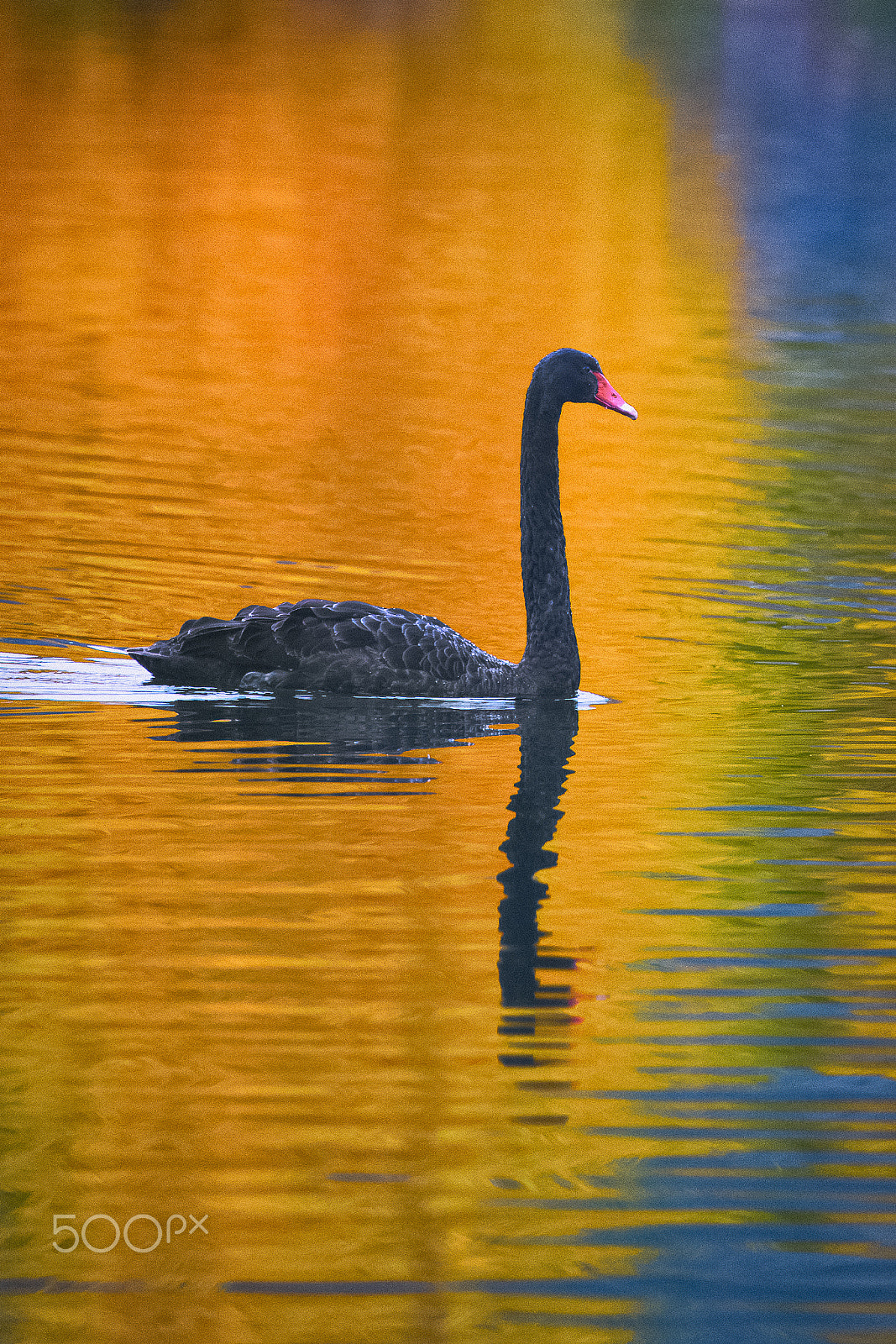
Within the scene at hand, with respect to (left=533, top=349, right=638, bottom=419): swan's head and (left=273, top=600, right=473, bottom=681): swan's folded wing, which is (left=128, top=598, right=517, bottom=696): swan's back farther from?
(left=533, top=349, right=638, bottom=419): swan's head

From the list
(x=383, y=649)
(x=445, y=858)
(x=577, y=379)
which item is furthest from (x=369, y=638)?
(x=445, y=858)

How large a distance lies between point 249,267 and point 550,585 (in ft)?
58.5

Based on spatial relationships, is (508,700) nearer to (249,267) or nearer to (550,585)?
(550,585)

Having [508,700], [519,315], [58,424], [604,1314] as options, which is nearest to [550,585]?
[508,700]

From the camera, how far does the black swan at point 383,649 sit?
28.3 ft

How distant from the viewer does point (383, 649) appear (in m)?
8.60

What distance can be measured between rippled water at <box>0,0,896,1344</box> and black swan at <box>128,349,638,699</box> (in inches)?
6.0

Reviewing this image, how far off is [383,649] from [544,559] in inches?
43.1

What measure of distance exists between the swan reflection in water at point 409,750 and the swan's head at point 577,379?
140 centimetres

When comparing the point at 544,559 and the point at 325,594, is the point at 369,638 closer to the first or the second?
the point at 544,559

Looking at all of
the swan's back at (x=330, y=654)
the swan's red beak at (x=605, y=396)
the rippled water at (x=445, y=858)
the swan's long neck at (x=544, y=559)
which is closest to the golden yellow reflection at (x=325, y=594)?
the rippled water at (x=445, y=858)

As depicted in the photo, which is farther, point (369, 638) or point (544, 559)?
point (544, 559)

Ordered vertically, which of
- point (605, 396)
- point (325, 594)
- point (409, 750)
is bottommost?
point (409, 750)

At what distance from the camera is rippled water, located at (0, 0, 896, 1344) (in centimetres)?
405
